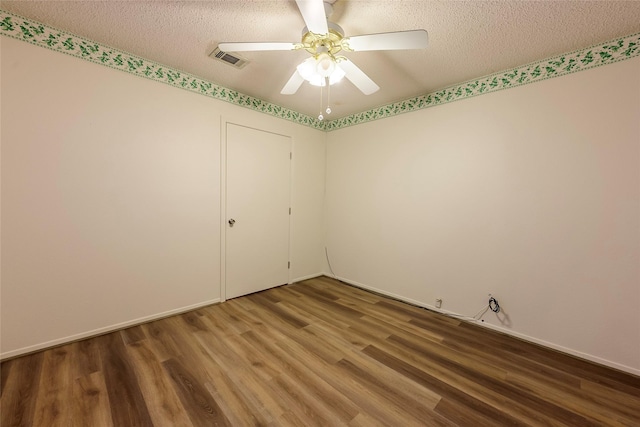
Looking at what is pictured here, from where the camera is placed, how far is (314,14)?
1.33m

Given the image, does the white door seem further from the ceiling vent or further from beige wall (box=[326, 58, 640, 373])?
beige wall (box=[326, 58, 640, 373])

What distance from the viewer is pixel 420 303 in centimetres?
293

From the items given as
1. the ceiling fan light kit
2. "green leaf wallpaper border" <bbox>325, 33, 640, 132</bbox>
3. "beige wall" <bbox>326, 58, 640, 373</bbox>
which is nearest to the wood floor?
"beige wall" <bbox>326, 58, 640, 373</bbox>

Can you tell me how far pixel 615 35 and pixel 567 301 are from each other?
6.59ft

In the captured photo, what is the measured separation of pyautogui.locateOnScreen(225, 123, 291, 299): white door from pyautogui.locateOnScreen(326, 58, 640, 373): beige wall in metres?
1.29

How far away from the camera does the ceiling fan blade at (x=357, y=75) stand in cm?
172

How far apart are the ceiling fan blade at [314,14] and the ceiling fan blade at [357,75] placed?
0.30 m

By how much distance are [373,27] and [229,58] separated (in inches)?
49.3

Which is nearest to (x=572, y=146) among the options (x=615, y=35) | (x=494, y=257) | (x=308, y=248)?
(x=615, y=35)

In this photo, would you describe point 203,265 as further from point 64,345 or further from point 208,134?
point 208,134

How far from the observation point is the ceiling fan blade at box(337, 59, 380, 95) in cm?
172

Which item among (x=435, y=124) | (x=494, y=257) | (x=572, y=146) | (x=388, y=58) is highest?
(x=388, y=58)

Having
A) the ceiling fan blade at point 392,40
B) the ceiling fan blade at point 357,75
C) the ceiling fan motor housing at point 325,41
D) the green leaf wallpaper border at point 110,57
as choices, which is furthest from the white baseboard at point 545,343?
the green leaf wallpaper border at point 110,57

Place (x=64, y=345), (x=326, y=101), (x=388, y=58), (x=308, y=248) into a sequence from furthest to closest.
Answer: (x=308, y=248), (x=326, y=101), (x=388, y=58), (x=64, y=345)
